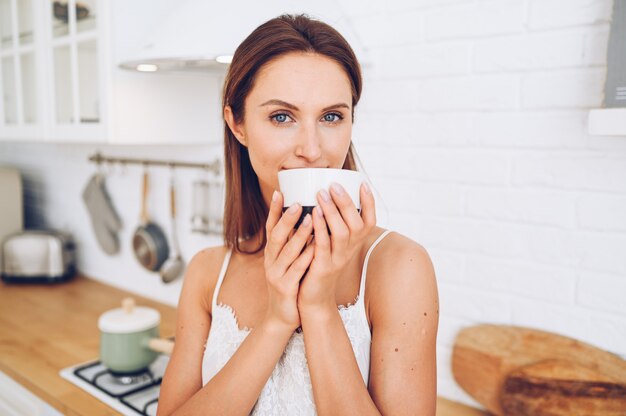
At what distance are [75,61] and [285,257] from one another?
52.2 inches

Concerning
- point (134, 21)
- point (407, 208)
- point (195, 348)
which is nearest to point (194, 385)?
point (195, 348)

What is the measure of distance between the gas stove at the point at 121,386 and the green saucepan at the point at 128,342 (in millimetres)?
37

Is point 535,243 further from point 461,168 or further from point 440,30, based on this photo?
point 440,30

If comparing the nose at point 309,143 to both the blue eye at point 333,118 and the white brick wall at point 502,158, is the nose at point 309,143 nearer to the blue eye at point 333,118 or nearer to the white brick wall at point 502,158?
the blue eye at point 333,118

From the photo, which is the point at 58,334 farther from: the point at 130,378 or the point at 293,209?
the point at 293,209

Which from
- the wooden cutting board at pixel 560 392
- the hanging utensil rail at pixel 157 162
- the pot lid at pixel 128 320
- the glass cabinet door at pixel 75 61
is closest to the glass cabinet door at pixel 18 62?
the glass cabinet door at pixel 75 61

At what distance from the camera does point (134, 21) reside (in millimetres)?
1633

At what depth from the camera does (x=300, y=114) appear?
2.99ft

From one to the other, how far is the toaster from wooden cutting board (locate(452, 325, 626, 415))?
1.77 metres

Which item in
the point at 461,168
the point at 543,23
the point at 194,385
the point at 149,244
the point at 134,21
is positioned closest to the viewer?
the point at 194,385

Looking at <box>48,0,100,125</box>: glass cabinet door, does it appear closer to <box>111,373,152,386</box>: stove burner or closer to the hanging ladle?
the hanging ladle

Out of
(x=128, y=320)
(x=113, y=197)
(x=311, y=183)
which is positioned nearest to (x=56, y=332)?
(x=128, y=320)

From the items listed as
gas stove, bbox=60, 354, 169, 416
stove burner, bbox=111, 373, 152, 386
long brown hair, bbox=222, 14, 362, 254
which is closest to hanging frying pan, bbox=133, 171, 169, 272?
gas stove, bbox=60, 354, 169, 416

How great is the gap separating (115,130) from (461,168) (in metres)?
1.01
